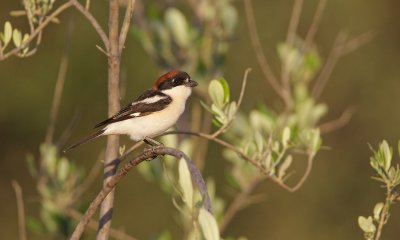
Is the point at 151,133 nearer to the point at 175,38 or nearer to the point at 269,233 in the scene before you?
the point at 175,38

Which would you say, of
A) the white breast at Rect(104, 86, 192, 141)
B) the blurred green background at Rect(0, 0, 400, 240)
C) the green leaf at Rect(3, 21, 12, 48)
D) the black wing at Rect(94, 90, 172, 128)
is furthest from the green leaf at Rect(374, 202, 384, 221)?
the blurred green background at Rect(0, 0, 400, 240)

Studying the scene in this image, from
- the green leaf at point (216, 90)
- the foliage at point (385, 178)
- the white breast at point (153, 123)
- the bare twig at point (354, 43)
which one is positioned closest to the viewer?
the foliage at point (385, 178)

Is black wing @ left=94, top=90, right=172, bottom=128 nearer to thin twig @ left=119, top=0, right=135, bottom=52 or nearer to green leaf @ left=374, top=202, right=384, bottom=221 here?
thin twig @ left=119, top=0, right=135, bottom=52

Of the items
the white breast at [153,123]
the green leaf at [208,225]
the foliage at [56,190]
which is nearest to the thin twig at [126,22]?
the green leaf at [208,225]

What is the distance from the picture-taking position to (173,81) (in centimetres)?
619

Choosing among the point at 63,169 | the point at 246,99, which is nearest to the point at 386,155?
the point at 63,169

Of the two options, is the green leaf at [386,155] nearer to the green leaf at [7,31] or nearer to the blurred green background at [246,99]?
the green leaf at [7,31]

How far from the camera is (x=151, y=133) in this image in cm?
595

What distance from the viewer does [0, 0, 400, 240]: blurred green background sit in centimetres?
1216

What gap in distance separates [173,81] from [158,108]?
0.82 feet

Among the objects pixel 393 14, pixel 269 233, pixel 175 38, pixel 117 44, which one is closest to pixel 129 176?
pixel 269 233

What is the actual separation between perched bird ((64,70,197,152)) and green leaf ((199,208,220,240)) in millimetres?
3372

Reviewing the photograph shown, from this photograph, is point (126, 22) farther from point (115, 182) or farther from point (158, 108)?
point (158, 108)

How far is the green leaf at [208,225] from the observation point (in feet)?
7.75
